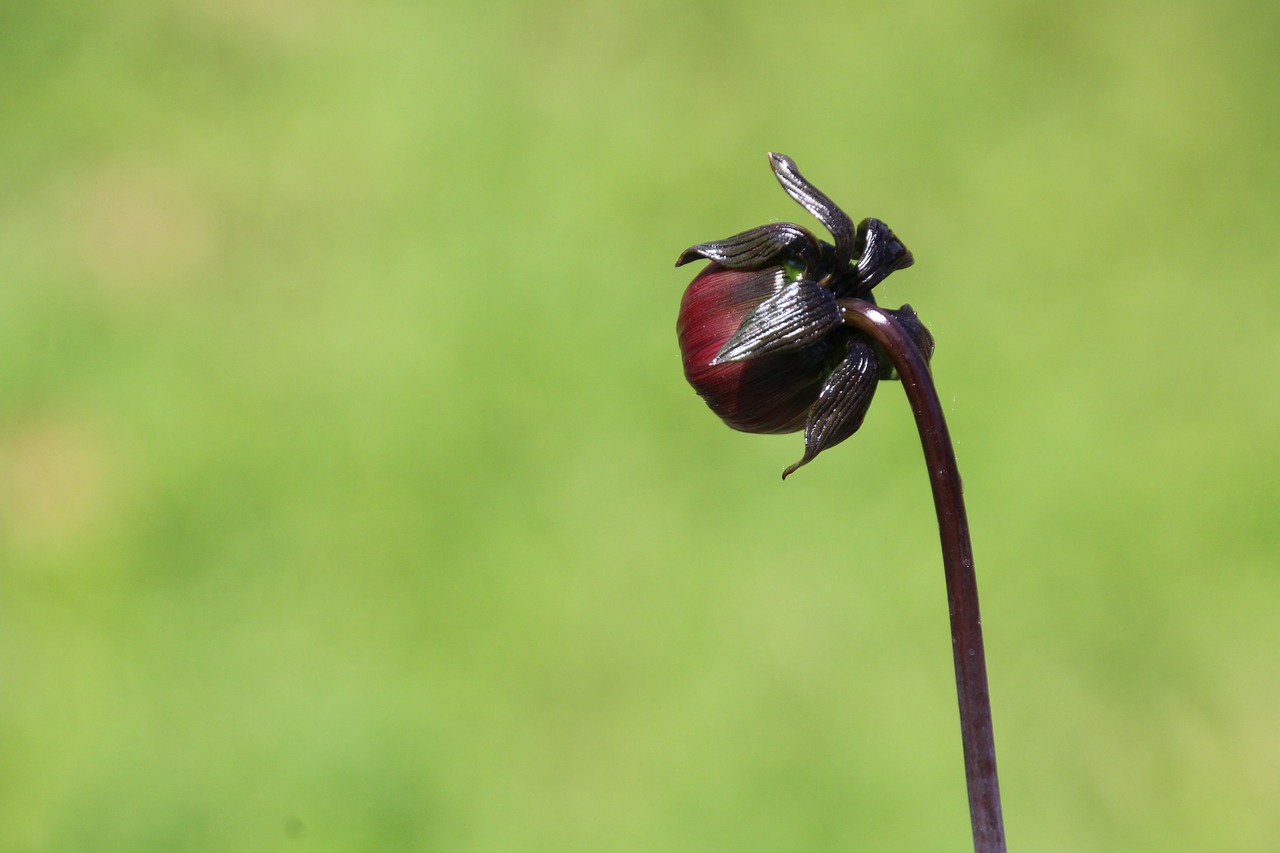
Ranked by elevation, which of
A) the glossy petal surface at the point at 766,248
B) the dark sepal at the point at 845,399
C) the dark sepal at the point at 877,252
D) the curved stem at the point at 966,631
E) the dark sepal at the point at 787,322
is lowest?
the curved stem at the point at 966,631

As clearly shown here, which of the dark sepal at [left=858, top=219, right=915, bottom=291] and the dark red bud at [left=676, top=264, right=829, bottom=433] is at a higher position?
the dark sepal at [left=858, top=219, right=915, bottom=291]

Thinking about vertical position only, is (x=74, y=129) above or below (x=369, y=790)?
above

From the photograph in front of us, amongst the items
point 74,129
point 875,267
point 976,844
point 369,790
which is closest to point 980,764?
point 976,844

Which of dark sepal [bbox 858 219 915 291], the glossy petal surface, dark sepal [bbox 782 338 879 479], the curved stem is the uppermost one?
dark sepal [bbox 858 219 915 291]

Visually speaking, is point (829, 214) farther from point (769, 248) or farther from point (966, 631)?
point (966, 631)

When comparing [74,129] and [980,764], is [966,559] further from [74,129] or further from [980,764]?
[74,129]

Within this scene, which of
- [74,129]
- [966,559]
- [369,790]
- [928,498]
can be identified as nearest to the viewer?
[966,559]

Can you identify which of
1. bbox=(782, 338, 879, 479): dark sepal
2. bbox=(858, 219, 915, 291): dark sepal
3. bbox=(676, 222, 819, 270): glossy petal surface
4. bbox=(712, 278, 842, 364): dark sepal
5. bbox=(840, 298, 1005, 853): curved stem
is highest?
bbox=(858, 219, 915, 291): dark sepal
